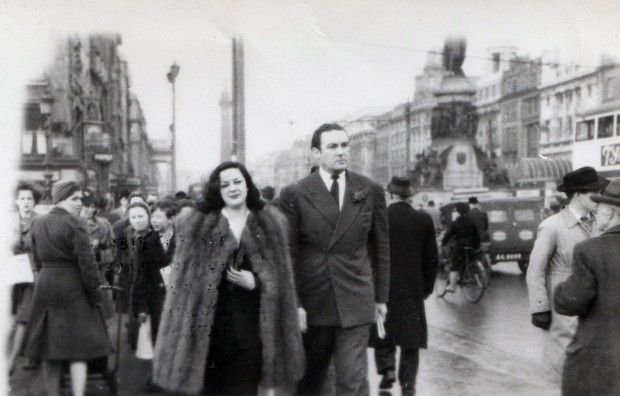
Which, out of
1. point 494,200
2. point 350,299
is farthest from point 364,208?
point 494,200

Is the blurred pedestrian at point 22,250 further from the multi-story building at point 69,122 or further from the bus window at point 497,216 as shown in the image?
the bus window at point 497,216

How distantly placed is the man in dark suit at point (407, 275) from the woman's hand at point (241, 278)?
2.66 meters

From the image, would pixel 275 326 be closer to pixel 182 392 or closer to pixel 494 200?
pixel 182 392

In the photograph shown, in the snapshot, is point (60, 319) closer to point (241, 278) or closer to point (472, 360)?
point (241, 278)

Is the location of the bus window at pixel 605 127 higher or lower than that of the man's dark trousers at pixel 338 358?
higher

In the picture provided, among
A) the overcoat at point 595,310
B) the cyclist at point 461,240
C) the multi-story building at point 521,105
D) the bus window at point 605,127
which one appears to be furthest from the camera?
the multi-story building at point 521,105

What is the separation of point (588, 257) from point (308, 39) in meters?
4.66

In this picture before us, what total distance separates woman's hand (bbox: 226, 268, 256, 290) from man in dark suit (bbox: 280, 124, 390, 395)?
704mm

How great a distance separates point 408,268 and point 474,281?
753 cm

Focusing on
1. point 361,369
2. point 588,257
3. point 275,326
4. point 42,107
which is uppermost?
point 42,107

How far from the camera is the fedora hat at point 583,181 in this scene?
5.35 metres

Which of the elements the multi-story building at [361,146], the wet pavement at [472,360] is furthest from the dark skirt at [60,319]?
the multi-story building at [361,146]

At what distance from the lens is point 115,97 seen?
38.3 m

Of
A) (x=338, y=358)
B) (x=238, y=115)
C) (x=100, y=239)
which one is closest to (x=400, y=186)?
(x=338, y=358)
